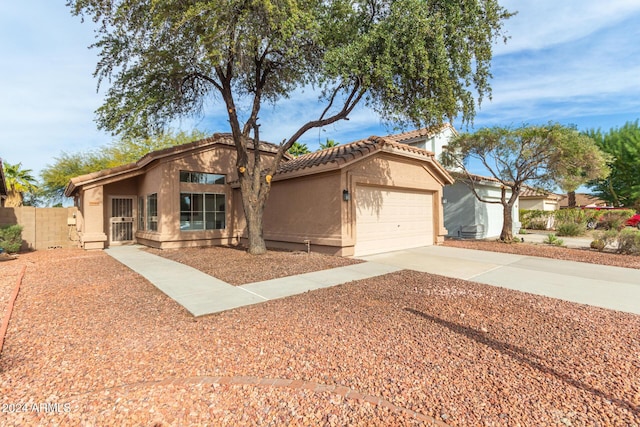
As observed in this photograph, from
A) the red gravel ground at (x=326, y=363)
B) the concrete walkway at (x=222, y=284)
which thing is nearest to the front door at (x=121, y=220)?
the concrete walkway at (x=222, y=284)

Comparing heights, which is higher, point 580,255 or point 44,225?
point 44,225

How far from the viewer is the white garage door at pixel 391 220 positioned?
36.5ft

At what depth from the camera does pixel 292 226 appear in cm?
1242

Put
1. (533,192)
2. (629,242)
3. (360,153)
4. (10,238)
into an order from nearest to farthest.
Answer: (360,153) → (629,242) → (10,238) → (533,192)

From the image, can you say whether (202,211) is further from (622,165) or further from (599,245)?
(622,165)

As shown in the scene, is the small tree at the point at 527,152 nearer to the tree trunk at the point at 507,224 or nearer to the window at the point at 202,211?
the tree trunk at the point at 507,224

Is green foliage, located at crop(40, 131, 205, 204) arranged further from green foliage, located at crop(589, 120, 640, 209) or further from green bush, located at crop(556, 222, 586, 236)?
green foliage, located at crop(589, 120, 640, 209)

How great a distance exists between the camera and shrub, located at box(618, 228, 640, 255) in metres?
11.1

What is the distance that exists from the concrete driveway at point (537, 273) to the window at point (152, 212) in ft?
32.1

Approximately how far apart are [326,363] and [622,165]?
38.9 meters

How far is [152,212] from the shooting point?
14477 millimetres

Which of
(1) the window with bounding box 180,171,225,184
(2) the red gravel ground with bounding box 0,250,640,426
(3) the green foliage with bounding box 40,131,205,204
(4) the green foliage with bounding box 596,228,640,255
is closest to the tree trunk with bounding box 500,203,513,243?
(4) the green foliage with bounding box 596,228,640,255

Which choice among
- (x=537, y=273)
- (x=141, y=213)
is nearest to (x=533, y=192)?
(x=537, y=273)

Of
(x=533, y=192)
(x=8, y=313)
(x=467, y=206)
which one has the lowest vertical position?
(x=8, y=313)
